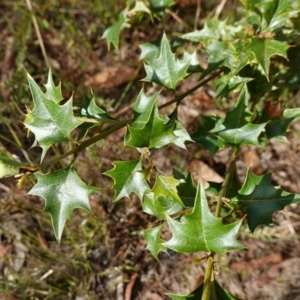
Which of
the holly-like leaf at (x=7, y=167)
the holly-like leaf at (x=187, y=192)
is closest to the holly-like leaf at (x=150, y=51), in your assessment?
the holly-like leaf at (x=187, y=192)

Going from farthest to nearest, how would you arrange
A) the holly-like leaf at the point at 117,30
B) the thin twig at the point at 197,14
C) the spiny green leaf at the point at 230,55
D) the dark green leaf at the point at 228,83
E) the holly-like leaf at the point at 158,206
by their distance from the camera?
the thin twig at the point at 197,14 < the holly-like leaf at the point at 117,30 < the dark green leaf at the point at 228,83 < the spiny green leaf at the point at 230,55 < the holly-like leaf at the point at 158,206

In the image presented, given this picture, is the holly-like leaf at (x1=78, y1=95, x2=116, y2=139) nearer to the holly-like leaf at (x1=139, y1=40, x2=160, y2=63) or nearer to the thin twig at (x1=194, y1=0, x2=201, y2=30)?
the holly-like leaf at (x1=139, y1=40, x2=160, y2=63)

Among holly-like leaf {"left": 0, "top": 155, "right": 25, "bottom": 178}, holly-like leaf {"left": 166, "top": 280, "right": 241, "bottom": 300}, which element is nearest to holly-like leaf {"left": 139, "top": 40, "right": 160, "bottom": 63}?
holly-like leaf {"left": 0, "top": 155, "right": 25, "bottom": 178}

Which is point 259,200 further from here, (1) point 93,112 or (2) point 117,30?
(2) point 117,30

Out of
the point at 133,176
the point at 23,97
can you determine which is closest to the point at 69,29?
the point at 23,97

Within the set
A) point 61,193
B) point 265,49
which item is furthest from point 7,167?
point 265,49

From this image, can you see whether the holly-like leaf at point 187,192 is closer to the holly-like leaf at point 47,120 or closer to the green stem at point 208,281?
the green stem at point 208,281
